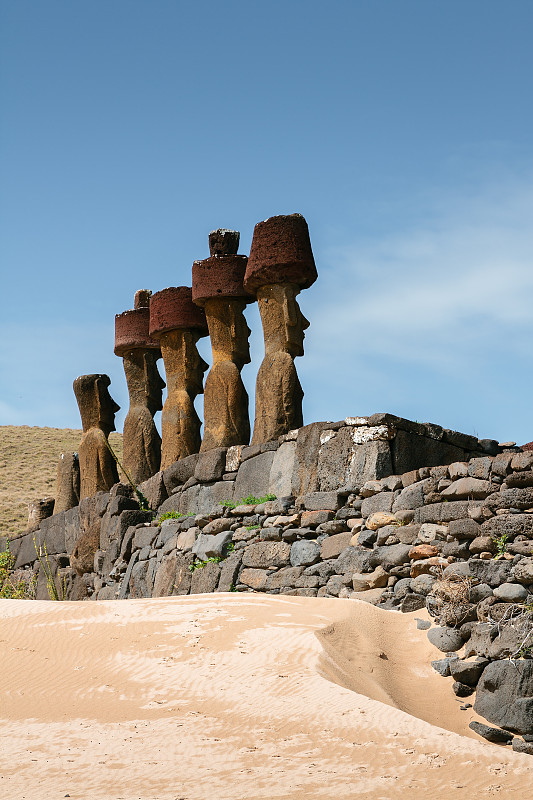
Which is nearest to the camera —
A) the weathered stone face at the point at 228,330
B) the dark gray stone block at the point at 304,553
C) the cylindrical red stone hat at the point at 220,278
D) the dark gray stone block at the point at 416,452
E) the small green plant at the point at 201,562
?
the dark gray stone block at the point at 304,553

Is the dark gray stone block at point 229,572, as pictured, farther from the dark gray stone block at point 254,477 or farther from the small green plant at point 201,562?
the dark gray stone block at point 254,477

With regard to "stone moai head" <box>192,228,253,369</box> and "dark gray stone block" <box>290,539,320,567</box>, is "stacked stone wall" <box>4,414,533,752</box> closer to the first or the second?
"dark gray stone block" <box>290,539,320,567</box>

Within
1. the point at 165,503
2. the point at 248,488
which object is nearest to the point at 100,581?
the point at 165,503

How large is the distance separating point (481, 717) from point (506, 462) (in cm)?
310

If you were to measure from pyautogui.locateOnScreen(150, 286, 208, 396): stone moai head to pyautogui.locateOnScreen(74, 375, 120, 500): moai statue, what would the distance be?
2.17m

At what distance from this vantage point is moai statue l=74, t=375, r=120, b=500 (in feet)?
59.8

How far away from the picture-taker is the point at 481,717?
7082 mm

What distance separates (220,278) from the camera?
15.4 m

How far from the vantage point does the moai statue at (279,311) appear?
13.6 meters

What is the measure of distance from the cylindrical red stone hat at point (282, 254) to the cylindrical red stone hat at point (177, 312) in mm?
2769

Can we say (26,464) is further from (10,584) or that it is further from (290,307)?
(290,307)

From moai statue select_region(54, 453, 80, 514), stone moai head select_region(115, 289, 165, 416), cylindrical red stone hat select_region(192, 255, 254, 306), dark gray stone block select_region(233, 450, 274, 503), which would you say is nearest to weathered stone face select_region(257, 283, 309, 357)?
cylindrical red stone hat select_region(192, 255, 254, 306)

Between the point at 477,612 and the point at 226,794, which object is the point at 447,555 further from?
the point at 226,794

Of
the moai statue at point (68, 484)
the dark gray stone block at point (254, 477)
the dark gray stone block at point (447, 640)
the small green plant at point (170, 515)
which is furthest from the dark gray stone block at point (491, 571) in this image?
the moai statue at point (68, 484)
